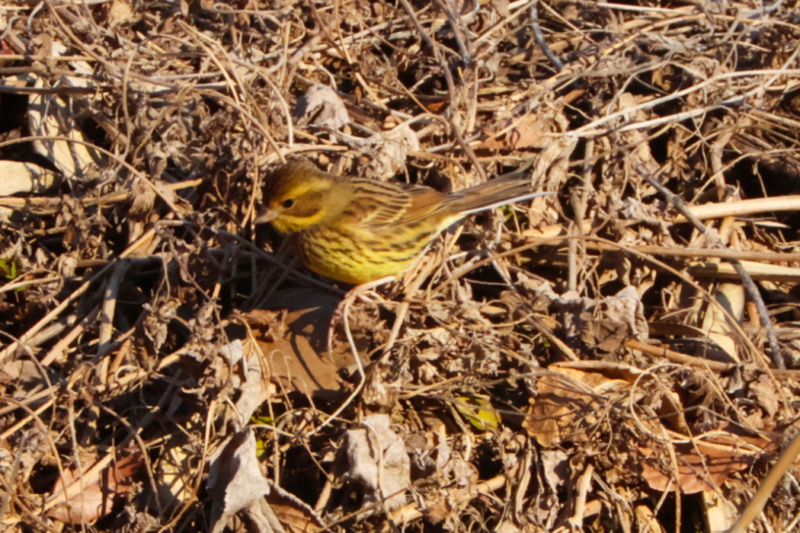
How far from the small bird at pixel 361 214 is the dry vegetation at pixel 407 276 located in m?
0.16

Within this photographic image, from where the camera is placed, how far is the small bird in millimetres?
4621

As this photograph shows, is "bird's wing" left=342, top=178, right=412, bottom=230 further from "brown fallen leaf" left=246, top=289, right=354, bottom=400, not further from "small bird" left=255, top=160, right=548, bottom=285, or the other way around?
"brown fallen leaf" left=246, top=289, right=354, bottom=400

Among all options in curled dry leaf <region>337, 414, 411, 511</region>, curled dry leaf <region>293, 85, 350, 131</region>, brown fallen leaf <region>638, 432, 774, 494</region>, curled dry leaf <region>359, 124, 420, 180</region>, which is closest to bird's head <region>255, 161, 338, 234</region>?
curled dry leaf <region>359, 124, 420, 180</region>

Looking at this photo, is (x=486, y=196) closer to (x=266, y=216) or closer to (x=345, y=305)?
(x=345, y=305)

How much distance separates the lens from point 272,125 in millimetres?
5023

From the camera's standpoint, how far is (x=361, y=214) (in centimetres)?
492

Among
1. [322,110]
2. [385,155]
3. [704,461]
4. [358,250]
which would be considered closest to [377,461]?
[358,250]

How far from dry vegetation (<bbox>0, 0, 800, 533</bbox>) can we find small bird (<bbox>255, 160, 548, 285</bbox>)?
16 centimetres

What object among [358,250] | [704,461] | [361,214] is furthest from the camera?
[361,214]

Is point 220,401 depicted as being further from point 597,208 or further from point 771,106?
point 771,106

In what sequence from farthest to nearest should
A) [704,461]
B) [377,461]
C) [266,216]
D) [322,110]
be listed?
1. [322,110]
2. [266,216]
3. [704,461]
4. [377,461]

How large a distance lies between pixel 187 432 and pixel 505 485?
165cm

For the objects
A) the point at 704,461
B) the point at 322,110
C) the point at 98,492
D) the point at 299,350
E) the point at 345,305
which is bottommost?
the point at 704,461

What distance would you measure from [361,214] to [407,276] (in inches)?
18.2
